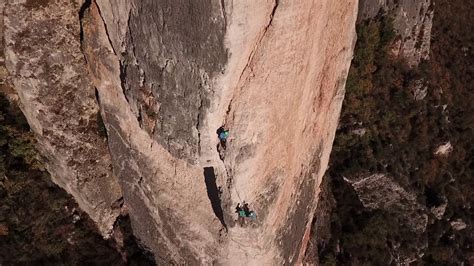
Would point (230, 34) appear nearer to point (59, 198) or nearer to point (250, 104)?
point (250, 104)

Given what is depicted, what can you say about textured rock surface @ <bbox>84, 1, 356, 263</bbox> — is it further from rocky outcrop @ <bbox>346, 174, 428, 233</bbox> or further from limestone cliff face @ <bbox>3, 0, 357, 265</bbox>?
rocky outcrop @ <bbox>346, 174, 428, 233</bbox>

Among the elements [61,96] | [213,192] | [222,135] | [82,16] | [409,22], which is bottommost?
[213,192]

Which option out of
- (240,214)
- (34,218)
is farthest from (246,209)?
(34,218)

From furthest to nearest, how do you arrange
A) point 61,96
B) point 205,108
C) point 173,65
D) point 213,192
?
point 61,96 → point 213,192 → point 173,65 → point 205,108

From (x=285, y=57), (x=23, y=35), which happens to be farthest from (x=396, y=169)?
(x=23, y=35)

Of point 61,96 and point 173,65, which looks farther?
point 61,96

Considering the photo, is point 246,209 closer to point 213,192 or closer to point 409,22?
point 213,192

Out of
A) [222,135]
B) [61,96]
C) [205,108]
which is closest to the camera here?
[205,108]

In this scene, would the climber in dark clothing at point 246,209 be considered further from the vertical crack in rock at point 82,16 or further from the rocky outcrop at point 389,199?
the rocky outcrop at point 389,199
